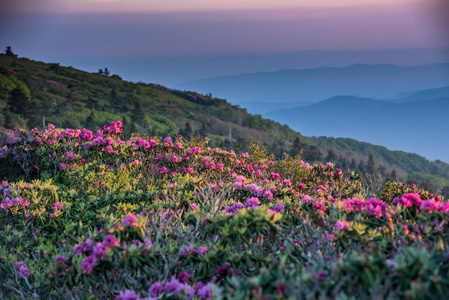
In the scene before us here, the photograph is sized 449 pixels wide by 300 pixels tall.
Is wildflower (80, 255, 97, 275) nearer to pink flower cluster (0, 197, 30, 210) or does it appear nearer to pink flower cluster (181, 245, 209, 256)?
pink flower cluster (181, 245, 209, 256)

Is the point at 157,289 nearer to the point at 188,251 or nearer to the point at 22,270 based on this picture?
the point at 188,251

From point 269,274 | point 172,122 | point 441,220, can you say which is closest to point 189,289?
point 269,274

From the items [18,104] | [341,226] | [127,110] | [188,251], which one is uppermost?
[127,110]

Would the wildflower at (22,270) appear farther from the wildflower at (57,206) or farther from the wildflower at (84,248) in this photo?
the wildflower at (84,248)

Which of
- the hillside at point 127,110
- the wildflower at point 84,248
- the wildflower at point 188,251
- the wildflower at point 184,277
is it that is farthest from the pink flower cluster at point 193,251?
the hillside at point 127,110

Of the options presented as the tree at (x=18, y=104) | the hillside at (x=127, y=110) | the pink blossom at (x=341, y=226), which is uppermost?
the hillside at (x=127, y=110)

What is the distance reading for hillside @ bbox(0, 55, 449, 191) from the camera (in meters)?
39.3

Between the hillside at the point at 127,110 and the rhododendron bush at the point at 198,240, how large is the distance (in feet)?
78.8

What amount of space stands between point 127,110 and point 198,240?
4759 centimetres

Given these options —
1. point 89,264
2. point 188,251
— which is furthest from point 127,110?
point 89,264

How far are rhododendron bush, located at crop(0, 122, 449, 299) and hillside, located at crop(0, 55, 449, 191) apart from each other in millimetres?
24031

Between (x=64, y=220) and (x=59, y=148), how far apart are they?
4037 millimetres

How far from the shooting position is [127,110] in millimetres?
50438

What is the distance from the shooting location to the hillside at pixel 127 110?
129 feet
